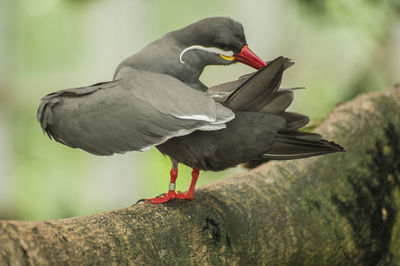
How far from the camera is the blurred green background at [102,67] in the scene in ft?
12.7

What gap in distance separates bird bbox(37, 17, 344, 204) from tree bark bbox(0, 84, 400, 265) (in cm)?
13

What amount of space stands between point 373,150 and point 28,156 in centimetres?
266

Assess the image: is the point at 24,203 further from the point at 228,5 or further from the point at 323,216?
the point at 323,216

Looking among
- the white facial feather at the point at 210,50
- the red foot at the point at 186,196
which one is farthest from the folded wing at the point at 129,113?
the red foot at the point at 186,196

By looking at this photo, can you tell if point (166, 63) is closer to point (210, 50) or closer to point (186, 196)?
point (210, 50)

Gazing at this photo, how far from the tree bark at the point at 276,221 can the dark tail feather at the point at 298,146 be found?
0.71 ft

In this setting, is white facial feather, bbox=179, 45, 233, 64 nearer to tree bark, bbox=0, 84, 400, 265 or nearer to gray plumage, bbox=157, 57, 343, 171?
gray plumage, bbox=157, 57, 343, 171

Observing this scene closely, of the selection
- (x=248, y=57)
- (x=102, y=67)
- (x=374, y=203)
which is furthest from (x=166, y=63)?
(x=102, y=67)

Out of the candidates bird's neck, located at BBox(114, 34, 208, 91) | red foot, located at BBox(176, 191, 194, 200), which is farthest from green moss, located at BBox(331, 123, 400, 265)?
bird's neck, located at BBox(114, 34, 208, 91)

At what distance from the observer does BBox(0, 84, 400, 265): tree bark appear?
Result: 121 centimetres

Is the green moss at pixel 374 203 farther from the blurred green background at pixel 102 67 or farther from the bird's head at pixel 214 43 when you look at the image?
the blurred green background at pixel 102 67

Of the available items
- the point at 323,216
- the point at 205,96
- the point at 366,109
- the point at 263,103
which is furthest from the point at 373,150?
the point at 205,96

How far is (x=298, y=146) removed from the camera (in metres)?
1.53

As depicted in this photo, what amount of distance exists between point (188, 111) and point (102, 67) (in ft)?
8.64
